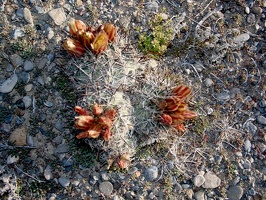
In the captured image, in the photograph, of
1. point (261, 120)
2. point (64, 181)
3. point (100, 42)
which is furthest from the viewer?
point (261, 120)

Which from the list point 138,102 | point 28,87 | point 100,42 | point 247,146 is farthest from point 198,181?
point 28,87

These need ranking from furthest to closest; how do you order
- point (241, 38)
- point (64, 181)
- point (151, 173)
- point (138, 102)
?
point (241, 38)
point (151, 173)
point (64, 181)
point (138, 102)

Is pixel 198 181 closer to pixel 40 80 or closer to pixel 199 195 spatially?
pixel 199 195

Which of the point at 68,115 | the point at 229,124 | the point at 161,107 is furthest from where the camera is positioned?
the point at 229,124

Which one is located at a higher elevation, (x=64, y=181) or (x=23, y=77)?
(x=23, y=77)

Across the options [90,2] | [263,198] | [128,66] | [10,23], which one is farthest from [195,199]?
[10,23]

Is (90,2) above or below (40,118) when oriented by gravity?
above

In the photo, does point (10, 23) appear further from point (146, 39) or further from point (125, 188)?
point (125, 188)

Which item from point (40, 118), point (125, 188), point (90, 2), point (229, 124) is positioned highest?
Result: point (90, 2)
